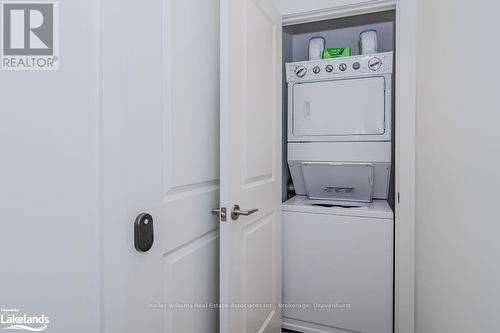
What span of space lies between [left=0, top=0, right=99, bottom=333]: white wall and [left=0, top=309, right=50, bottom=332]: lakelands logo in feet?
0.04

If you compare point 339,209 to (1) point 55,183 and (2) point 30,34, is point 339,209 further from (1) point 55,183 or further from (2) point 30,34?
(2) point 30,34

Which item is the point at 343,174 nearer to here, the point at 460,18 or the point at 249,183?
the point at 249,183

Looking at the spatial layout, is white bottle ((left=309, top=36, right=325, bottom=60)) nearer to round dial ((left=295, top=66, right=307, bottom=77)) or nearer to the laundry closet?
the laundry closet

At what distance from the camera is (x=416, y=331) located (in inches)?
63.5

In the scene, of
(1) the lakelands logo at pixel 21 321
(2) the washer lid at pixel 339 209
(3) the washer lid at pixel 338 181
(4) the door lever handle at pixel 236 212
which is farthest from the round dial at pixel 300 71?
(1) the lakelands logo at pixel 21 321

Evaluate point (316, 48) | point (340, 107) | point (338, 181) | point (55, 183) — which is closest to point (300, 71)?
point (316, 48)

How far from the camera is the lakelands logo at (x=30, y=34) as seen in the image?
0.68 metres

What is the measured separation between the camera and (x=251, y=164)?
4.58 feet

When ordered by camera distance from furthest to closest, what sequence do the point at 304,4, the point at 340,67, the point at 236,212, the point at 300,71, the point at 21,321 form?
the point at 300,71 → the point at 340,67 → the point at 304,4 → the point at 236,212 → the point at 21,321

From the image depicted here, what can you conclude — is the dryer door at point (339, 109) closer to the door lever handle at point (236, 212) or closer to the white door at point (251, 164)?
the white door at point (251, 164)

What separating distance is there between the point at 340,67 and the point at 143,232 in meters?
1.79

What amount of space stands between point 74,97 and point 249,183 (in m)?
0.86

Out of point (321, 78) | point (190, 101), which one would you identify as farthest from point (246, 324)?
point (321, 78)

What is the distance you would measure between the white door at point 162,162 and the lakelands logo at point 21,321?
0.14 metres
